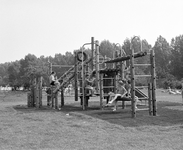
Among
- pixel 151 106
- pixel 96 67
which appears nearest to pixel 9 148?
pixel 151 106

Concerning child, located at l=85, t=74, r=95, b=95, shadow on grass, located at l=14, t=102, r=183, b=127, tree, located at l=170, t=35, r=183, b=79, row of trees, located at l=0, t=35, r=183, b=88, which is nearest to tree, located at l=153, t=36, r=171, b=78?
row of trees, located at l=0, t=35, r=183, b=88

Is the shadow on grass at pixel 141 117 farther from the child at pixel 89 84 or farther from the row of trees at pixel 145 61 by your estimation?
the row of trees at pixel 145 61

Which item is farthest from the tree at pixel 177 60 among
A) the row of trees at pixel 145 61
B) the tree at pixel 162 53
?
the tree at pixel 162 53

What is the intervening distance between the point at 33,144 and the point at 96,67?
375 inches

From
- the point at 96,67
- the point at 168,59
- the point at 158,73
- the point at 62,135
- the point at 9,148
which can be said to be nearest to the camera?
the point at 9,148

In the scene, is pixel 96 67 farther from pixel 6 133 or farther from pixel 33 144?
pixel 33 144

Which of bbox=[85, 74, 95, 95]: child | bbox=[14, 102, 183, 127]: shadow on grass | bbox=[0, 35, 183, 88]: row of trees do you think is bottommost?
bbox=[14, 102, 183, 127]: shadow on grass

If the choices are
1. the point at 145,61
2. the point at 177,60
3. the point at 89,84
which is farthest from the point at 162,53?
the point at 89,84

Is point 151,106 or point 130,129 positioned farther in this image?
point 151,106

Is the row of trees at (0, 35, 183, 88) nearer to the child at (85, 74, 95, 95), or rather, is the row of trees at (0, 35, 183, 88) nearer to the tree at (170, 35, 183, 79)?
the tree at (170, 35, 183, 79)

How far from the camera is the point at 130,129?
26.0 ft

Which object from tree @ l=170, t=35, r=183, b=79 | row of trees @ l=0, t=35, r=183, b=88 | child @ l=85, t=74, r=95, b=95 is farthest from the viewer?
tree @ l=170, t=35, r=183, b=79

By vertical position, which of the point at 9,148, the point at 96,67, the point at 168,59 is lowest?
the point at 9,148

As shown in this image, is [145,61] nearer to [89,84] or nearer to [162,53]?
[162,53]
